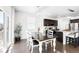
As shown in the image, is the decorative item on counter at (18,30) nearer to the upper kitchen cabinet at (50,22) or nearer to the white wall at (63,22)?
the upper kitchen cabinet at (50,22)

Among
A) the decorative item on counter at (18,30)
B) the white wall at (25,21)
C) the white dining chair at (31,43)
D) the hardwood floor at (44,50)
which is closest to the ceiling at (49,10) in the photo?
the white wall at (25,21)

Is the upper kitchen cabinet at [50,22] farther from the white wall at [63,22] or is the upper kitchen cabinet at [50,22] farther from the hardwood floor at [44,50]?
the hardwood floor at [44,50]

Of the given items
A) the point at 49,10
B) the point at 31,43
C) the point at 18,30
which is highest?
the point at 49,10

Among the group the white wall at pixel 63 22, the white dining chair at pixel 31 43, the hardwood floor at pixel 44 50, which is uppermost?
the white wall at pixel 63 22

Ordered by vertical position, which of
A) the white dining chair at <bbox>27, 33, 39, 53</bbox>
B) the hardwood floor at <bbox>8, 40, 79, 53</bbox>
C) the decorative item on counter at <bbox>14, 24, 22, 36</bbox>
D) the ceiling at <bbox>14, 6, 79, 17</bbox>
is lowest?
the hardwood floor at <bbox>8, 40, 79, 53</bbox>

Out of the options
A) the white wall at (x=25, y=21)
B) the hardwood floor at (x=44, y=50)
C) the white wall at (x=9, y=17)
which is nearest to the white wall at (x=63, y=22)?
the hardwood floor at (x=44, y=50)

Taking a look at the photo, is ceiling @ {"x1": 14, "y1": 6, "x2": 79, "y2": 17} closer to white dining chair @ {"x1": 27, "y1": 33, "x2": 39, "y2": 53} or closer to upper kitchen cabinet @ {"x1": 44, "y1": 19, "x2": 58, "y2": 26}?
upper kitchen cabinet @ {"x1": 44, "y1": 19, "x2": 58, "y2": 26}

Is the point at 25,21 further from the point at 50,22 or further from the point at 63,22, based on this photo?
the point at 63,22

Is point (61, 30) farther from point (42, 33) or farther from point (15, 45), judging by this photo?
point (15, 45)

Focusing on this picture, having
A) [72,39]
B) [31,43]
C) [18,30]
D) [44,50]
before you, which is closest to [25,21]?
[18,30]

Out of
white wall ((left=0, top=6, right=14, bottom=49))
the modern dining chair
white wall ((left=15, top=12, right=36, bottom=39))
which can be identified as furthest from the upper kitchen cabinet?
white wall ((left=0, top=6, right=14, bottom=49))

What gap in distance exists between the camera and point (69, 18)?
179 centimetres

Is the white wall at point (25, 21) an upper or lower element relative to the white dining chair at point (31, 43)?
upper

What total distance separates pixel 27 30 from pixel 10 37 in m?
0.31
